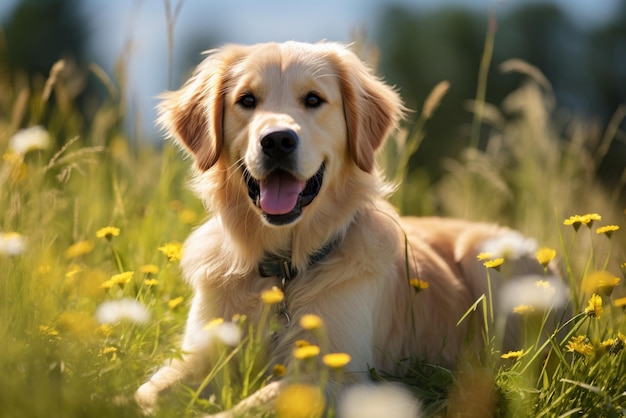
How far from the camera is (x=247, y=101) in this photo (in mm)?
3340

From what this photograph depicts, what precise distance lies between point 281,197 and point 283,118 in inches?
13.3

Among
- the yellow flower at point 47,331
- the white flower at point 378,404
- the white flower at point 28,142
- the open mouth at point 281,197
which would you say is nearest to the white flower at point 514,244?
the open mouth at point 281,197

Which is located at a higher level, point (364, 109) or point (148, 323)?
point (364, 109)

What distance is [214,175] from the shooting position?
11.4 feet

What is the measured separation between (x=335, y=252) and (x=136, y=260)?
136 centimetres

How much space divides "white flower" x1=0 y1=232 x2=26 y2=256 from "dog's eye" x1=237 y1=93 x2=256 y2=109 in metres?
1.11

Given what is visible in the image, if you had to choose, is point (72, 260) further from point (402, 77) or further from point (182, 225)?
point (402, 77)

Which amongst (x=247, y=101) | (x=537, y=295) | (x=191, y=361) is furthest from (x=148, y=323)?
(x=537, y=295)

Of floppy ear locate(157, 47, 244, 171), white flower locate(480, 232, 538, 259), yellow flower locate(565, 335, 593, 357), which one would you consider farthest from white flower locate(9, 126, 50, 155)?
yellow flower locate(565, 335, 593, 357)

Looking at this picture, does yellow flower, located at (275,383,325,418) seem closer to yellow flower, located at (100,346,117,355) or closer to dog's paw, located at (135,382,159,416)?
dog's paw, located at (135,382,159,416)

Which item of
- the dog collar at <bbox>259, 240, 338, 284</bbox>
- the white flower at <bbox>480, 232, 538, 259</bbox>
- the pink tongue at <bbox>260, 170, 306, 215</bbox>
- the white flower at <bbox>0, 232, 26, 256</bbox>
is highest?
the pink tongue at <bbox>260, 170, 306, 215</bbox>

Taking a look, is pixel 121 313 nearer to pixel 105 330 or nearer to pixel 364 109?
pixel 105 330

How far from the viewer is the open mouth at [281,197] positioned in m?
3.14

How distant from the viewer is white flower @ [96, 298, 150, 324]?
279 centimetres
